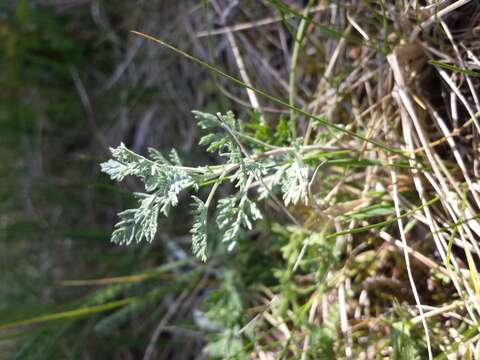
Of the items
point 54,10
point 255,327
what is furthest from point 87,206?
point 255,327

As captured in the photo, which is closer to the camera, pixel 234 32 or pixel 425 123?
pixel 425 123

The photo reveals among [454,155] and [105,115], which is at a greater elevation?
[105,115]

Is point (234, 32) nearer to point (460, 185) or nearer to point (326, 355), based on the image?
point (460, 185)

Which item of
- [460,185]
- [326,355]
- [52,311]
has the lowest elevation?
[326,355]

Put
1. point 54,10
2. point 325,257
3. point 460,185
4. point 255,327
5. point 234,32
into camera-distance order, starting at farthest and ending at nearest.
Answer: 1. point 54,10
2. point 234,32
3. point 255,327
4. point 325,257
5. point 460,185

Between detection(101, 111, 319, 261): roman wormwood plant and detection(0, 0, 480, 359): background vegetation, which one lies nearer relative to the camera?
detection(101, 111, 319, 261): roman wormwood plant

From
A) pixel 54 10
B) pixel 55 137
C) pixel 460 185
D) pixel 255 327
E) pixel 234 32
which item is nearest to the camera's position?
pixel 460 185

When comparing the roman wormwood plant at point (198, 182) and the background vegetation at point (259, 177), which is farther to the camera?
the background vegetation at point (259, 177)
